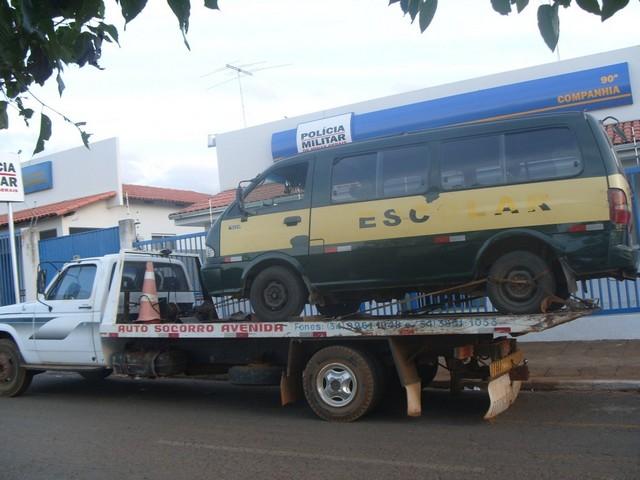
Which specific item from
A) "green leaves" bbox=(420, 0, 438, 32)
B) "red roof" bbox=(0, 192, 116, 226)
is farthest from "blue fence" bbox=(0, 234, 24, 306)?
"green leaves" bbox=(420, 0, 438, 32)

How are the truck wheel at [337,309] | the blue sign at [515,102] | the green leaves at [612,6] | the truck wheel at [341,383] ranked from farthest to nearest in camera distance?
1. the blue sign at [515,102]
2. the truck wheel at [337,309]
3. the truck wheel at [341,383]
4. the green leaves at [612,6]

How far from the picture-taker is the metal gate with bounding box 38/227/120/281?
14.8 m

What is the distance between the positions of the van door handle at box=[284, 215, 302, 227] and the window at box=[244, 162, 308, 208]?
233mm

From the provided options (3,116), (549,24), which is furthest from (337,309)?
(549,24)

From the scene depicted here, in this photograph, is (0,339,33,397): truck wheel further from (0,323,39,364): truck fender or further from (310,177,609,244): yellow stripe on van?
(310,177,609,244): yellow stripe on van

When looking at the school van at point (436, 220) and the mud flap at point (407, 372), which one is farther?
the mud flap at point (407, 372)

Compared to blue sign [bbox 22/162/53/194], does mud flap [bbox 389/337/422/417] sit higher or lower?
lower

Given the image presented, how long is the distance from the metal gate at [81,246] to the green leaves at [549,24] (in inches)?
515

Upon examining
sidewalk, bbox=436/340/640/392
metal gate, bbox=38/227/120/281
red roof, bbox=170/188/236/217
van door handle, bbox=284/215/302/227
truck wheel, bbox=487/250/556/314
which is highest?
red roof, bbox=170/188/236/217

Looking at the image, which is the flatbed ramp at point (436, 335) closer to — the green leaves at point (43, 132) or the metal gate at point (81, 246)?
the green leaves at point (43, 132)

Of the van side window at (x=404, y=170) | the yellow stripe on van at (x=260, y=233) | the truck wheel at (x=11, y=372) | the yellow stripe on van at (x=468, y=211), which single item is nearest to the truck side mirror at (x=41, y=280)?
the truck wheel at (x=11, y=372)

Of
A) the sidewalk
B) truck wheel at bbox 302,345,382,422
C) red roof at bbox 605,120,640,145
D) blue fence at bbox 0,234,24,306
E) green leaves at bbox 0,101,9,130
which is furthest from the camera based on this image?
blue fence at bbox 0,234,24,306

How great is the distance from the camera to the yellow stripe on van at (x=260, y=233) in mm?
7473

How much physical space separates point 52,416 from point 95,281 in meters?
1.84
